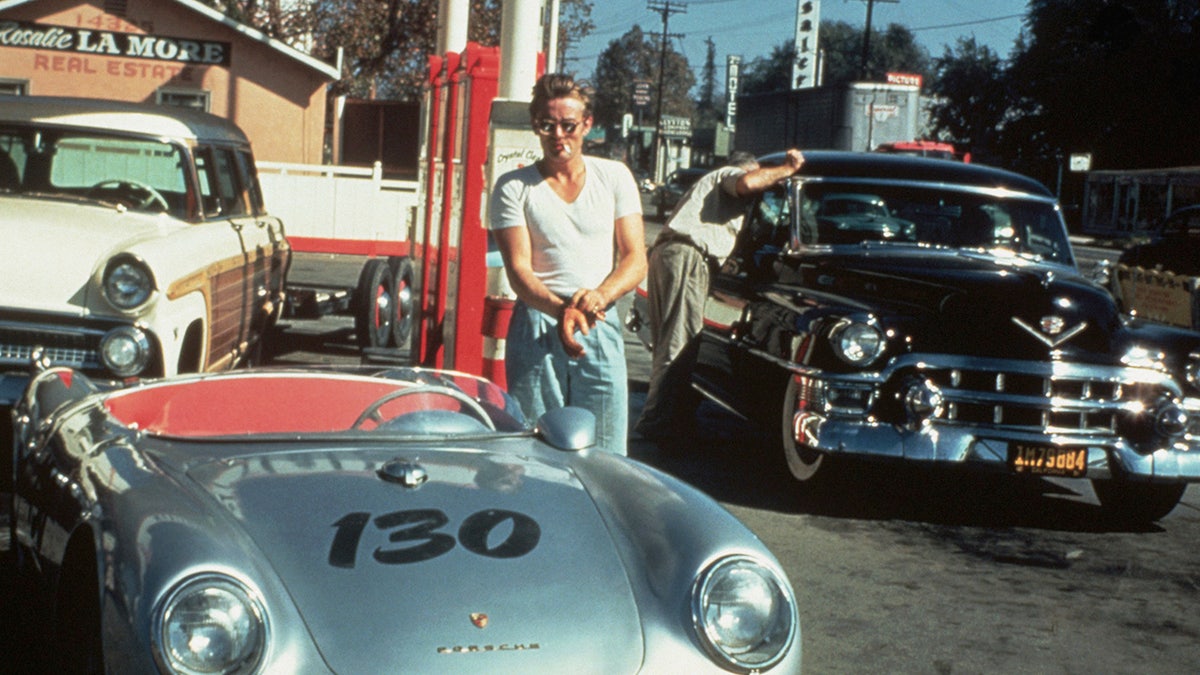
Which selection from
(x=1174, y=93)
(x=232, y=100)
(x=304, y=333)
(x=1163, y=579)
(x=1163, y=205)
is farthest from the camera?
(x=1174, y=93)

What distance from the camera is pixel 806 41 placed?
269ft

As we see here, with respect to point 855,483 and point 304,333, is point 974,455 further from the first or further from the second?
point 304,333

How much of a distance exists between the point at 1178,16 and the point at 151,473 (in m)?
55.3

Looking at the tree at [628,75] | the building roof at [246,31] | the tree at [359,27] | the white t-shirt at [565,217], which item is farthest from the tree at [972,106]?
the tree at [628,75]

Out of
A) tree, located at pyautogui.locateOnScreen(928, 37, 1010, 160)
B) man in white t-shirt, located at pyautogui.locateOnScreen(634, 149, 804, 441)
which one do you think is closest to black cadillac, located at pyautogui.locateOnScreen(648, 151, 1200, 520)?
man in white t-shirt, located at pyautogui.locateOnScreen(634, 149, 804, 441)

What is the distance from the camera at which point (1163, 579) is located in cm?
630

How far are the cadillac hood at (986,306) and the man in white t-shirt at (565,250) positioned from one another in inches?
84.0

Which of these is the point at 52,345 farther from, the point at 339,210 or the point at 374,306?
the point at 339,210

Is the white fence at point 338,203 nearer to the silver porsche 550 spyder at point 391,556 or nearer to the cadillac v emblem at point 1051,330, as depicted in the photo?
the cadillac v emblem at point 1051,330

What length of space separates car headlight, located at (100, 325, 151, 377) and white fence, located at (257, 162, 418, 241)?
14947 millimetres

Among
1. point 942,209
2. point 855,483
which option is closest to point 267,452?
point 855,483

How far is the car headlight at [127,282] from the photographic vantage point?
23.5 ft

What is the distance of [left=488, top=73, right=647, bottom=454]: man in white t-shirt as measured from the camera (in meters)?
5.12

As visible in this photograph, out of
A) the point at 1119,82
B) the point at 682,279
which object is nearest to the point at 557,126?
the point at 682,279
